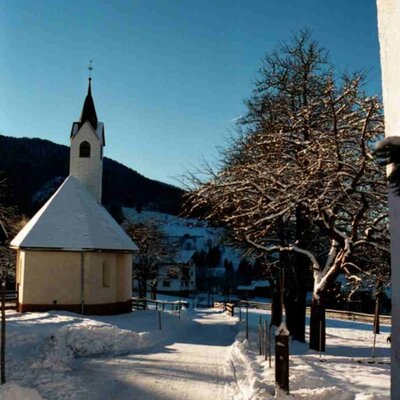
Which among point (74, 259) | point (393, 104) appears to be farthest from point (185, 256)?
point (393, 104)

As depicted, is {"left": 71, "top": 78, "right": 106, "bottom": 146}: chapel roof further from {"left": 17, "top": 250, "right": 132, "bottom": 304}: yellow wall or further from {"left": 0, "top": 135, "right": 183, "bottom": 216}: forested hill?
{"left": 0, "top": 135, "right": 183, "bottom": 216}: forested hill

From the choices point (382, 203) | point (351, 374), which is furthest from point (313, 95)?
point (351, 374)

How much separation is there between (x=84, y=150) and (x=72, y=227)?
7.48 meters

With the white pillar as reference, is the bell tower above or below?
above

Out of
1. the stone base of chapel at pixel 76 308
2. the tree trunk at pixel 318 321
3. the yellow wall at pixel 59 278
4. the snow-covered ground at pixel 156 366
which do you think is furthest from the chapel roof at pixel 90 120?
the tree trunk at pixel 318 321

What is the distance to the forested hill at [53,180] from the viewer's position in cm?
8731

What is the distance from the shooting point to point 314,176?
11531mm

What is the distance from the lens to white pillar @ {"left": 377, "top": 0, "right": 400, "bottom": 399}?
9.25ft

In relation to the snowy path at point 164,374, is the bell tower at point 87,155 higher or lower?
higher

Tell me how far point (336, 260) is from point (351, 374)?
3939 millimetres

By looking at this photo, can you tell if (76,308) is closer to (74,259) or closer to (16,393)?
(74,259)

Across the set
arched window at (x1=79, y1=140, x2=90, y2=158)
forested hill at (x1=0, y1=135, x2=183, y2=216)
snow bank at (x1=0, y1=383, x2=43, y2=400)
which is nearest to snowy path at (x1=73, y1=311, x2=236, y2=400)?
snow bank at (x1=0, y1=383, x2=43, y2=400)

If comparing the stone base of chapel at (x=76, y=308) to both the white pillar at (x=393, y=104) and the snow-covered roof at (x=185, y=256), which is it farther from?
the snow-covered roof at (x=185, y=256)

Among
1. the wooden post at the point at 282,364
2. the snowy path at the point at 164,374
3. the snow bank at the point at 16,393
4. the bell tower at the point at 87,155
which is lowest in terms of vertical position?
the snowy path at the point at 164,374
